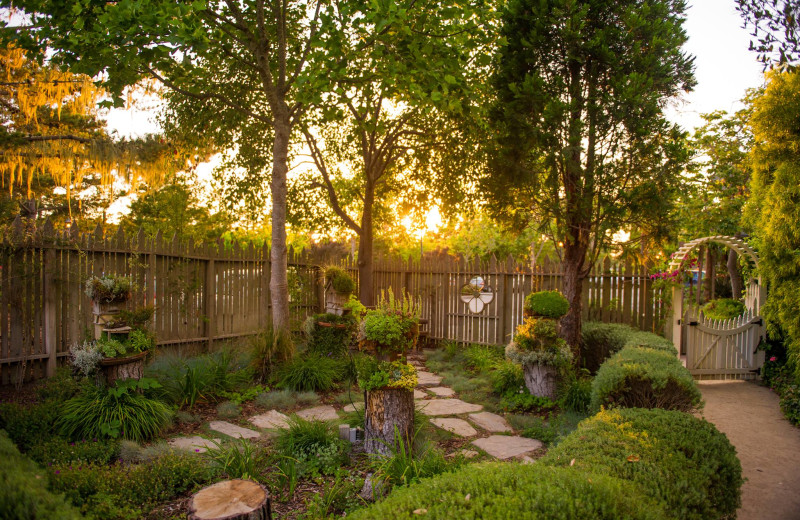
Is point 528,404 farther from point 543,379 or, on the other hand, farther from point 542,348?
point 542,348

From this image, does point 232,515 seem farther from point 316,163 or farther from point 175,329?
point 316,163

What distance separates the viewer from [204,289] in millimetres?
8164

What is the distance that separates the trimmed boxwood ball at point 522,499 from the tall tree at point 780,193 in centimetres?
528

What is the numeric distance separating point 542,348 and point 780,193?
11.1 feet

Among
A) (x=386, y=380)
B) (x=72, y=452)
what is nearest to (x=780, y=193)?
(x=386, y=380)

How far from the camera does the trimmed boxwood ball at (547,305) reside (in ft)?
19.5

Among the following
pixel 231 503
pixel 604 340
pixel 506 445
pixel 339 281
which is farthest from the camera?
pixel 339 281

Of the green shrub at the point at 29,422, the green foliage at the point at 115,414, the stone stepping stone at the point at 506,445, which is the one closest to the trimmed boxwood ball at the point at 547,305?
the stone stepping stone at the point at 506,445

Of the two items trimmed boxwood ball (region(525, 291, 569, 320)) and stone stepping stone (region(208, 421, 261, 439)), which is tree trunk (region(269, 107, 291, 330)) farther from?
trimmed boxwood ball (region(525, 291, 569, 320))

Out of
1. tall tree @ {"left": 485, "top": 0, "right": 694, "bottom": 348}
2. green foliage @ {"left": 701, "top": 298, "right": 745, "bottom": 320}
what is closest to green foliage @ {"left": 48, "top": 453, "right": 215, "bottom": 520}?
tall tree @ {"left": 485, "top": 0, "right": 694, "bottom": 348}

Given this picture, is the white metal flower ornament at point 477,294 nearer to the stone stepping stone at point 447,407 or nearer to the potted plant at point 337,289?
→ the potted plant at point 337,289

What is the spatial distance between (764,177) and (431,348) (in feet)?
21.6

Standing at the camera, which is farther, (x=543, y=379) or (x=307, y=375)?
(x=307, y=375)

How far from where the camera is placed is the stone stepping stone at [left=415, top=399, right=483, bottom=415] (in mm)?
5611
